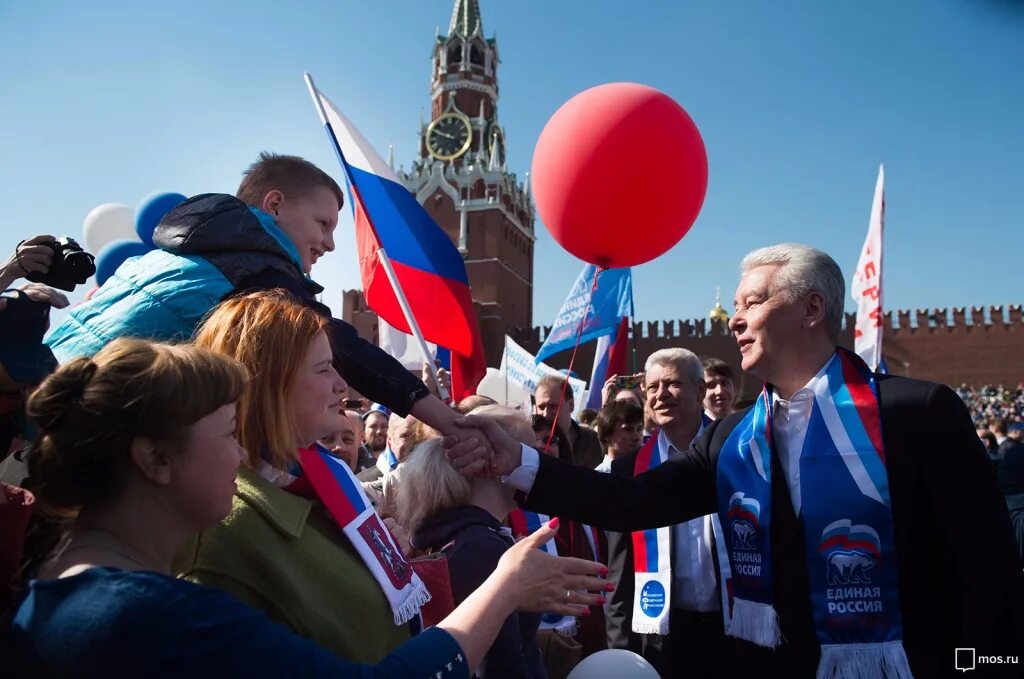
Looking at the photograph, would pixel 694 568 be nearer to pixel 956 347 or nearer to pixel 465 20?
pixel 956 347

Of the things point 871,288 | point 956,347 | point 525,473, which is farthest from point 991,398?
point 525,473

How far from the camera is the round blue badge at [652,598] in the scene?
330 cm

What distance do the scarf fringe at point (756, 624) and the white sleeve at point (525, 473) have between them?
73cm

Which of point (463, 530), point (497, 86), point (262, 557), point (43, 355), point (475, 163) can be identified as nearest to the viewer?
point (262, 557)

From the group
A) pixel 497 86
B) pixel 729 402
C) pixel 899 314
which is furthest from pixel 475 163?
pixel 729 402

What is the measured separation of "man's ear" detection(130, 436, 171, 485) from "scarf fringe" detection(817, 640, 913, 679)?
5.68 ft

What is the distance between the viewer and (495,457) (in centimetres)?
238

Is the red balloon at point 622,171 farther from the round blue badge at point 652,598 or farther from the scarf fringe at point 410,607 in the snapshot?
the scarf fringe at point 410,607

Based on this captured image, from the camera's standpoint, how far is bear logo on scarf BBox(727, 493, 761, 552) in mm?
2246

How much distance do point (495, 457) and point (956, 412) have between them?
Answer: 1.31m

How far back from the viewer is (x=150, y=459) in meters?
1.25

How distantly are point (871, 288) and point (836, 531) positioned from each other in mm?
5168

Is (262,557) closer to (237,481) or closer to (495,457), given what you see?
(237,481)

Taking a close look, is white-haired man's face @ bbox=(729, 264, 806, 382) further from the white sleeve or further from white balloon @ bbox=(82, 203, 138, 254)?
white balloon @ bbox=(82, 203, 138, 254)
